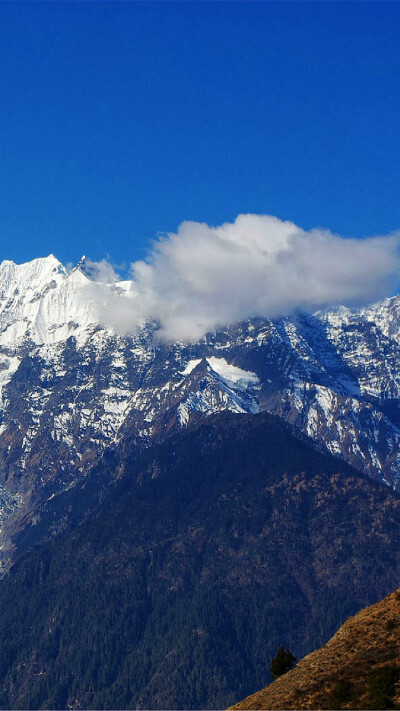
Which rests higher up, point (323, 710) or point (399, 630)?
point (399, 630)

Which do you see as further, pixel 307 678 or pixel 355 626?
pixel 355 626

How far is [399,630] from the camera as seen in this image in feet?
475

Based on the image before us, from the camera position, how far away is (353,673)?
13688 cm

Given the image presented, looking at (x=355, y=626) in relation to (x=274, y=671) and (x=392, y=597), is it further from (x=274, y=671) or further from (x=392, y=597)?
(x=274, y=671)

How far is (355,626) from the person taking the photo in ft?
498

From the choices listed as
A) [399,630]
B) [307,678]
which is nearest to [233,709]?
[307,678]

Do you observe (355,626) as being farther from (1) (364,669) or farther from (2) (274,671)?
(2) (274,671)

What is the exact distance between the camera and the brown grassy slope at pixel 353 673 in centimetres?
13100

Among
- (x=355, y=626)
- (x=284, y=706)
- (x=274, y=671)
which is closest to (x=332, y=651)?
(x=355, y=626)

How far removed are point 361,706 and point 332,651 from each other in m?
18.6

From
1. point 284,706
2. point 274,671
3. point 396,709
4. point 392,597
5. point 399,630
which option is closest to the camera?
point 396,709

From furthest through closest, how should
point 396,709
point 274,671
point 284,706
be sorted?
point 274,671, point 284,706, point 396,709

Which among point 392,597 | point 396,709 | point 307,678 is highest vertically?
point 392,597

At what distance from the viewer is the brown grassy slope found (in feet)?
430
